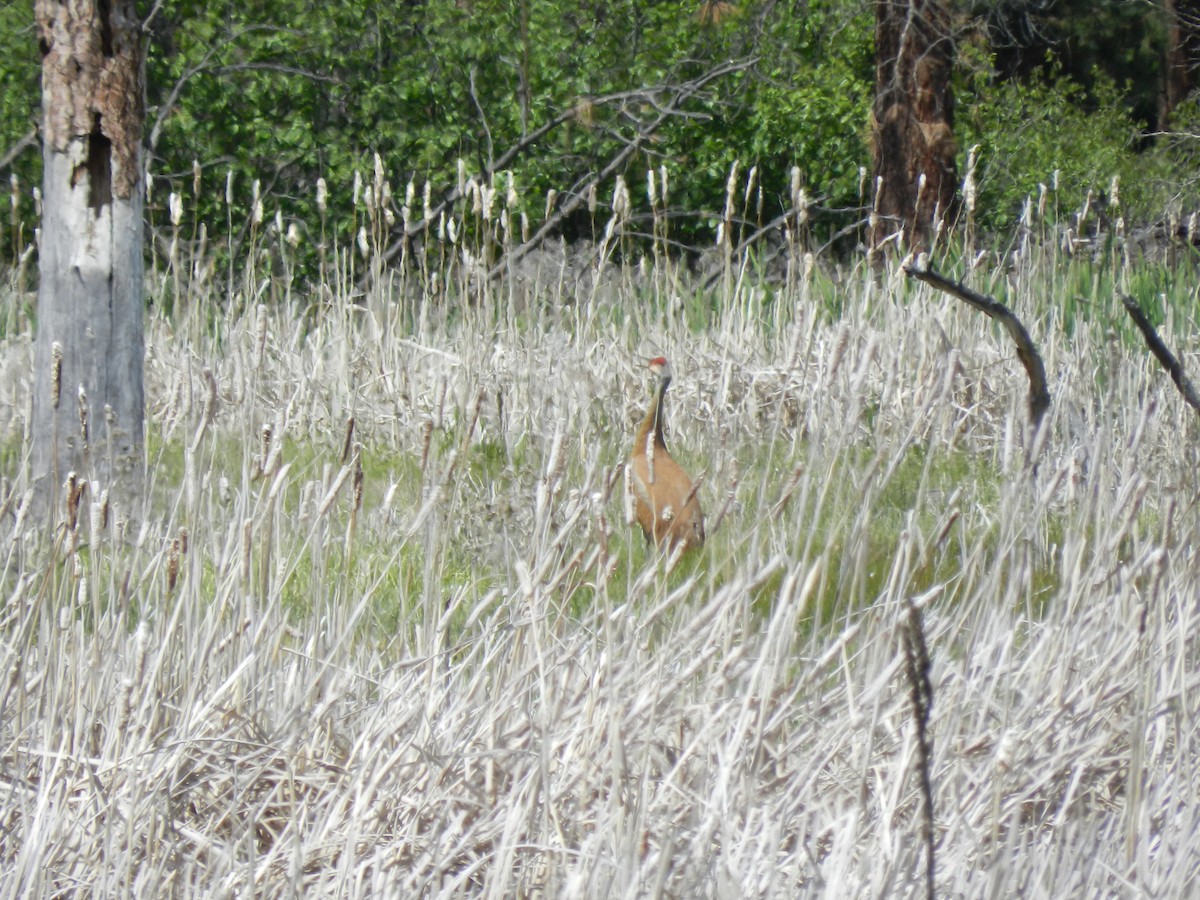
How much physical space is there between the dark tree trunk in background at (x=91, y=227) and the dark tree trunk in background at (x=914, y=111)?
18.6ft

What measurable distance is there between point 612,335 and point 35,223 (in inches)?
288

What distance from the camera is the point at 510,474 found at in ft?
9.39

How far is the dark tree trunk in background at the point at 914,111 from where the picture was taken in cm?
792

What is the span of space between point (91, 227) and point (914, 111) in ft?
20.2

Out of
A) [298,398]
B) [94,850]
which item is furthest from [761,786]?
[298,398]

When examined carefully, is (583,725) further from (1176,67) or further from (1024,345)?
(1176,67)

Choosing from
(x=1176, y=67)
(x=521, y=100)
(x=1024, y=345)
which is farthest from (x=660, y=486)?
(x=1176, y=67)

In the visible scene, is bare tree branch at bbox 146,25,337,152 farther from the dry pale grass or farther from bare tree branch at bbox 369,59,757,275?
the dry pale grass

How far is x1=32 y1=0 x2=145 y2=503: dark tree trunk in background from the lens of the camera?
2.78 metres

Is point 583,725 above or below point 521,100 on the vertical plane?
below

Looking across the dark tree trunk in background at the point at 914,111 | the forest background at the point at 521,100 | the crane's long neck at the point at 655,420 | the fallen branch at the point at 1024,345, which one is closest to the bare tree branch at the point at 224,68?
the forest background at the point at 521,100

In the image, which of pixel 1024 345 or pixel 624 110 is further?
pixel 624 110

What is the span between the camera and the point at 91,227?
2.89 m

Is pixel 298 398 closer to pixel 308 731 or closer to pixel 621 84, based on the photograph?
pixel 308 731
